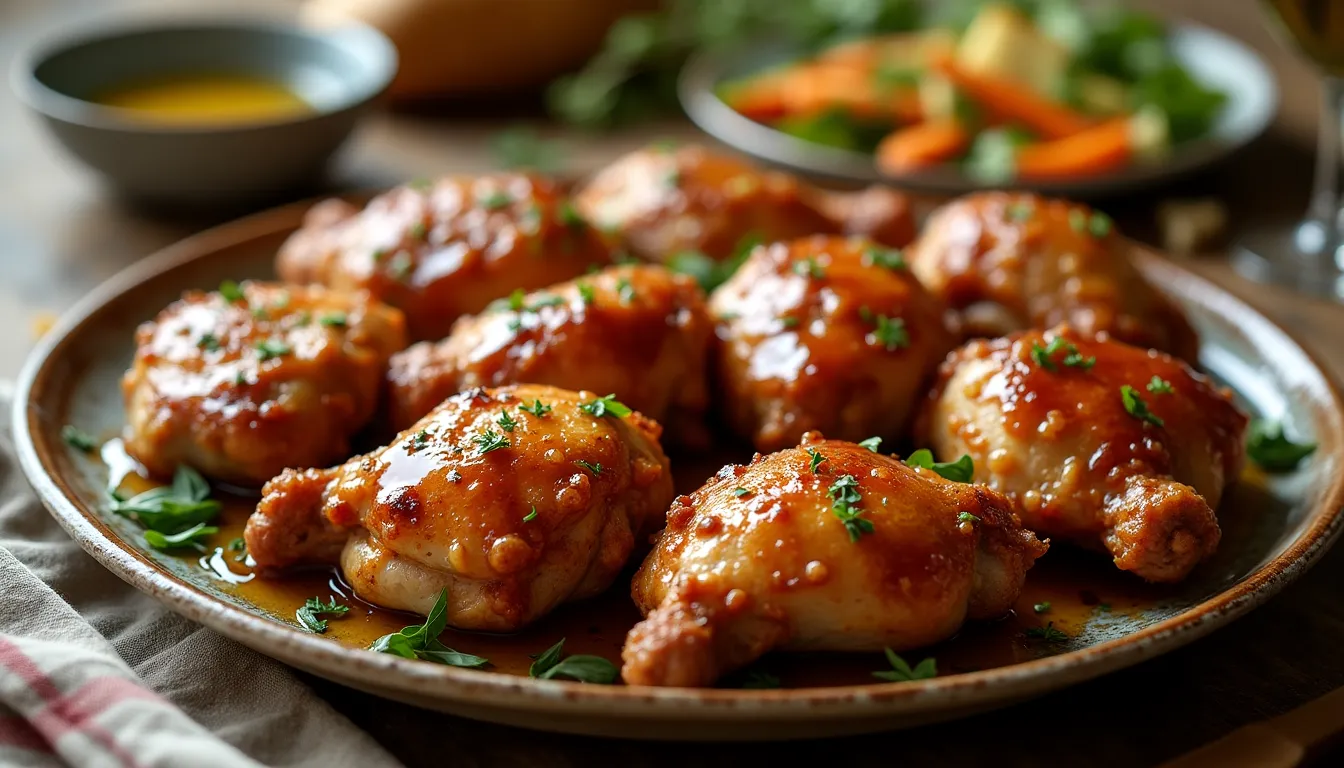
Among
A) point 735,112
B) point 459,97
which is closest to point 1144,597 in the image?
point 735,112

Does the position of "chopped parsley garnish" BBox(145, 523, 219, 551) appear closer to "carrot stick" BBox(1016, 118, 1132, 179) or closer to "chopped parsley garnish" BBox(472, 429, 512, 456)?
"chopped parsley garnish" BBox(472, 429, 512, 456)

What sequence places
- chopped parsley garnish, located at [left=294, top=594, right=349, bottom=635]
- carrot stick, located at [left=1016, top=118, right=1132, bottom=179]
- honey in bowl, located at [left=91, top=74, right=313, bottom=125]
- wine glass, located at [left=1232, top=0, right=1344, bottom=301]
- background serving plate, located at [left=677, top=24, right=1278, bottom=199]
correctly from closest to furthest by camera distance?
chopped parsley garnish, located at [left=294, top=594, right=349, bottom=635], wine glass, located at [left=1232, top=0, right=1344, bottom=301], background serving plate, located at [left=677, top=24, right=1278, bottom=199], carrot stick, located at [left=1016, top=118, right=1132, bottom=179], honey in bowl, located at [left=91, top=74, right=313, bottom=125]

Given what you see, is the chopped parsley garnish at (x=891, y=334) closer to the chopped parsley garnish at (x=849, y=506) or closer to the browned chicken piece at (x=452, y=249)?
the chopped parsley garnish at (x=849, y=506)

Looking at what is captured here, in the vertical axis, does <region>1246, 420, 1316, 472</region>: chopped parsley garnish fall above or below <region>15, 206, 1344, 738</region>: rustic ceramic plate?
below

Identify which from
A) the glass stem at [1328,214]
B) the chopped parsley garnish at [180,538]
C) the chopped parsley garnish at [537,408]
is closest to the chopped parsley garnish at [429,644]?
the chopped parsley garnish at [537,408]

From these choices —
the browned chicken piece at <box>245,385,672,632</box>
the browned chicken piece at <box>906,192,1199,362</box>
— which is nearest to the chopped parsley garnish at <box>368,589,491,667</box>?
the browned chicken piece at <box>245,385,672,632</box>

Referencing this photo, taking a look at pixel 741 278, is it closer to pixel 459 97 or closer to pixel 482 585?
pixel 482 585
